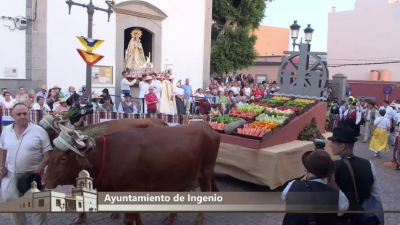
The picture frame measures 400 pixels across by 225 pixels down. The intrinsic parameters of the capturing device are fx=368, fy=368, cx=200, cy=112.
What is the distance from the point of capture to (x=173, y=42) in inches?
721

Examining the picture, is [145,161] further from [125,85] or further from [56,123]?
[125,85]

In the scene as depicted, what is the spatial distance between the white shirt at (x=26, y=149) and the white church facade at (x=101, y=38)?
9.77 meters

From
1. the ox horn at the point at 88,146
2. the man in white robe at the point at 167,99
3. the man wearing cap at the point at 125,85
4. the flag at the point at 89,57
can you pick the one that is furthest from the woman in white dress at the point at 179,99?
the ox horn at the point at 88,146

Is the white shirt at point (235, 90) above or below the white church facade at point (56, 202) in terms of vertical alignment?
above

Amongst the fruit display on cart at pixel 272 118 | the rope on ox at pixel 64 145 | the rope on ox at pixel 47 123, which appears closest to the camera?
the rope on ox at pixel 64 145

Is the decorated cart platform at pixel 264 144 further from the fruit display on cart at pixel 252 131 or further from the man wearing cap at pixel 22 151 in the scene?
the man wearing cap at pixel 22 151

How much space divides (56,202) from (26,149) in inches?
64.9

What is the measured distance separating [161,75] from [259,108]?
740 cm

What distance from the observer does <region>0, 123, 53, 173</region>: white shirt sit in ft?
13.1

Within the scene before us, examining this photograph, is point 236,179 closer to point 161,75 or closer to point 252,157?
point 252,157

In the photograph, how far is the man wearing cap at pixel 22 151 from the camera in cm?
400

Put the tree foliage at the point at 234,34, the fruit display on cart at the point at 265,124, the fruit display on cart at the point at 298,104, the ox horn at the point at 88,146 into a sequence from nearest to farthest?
the ox horn at the point at 88,146, the fruit display on cart at the point at 265,124, the fruit display on cart at the point at 298,104, the tree foliage at the point at 234,34

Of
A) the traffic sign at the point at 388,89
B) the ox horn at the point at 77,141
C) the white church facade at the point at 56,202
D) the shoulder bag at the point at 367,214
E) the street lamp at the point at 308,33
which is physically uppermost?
the street lamp at the point at 308,33

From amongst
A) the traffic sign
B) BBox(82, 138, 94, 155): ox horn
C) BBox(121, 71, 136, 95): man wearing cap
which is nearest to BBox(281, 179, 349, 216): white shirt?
BBox(82, 138, 94, 155): ox horn
